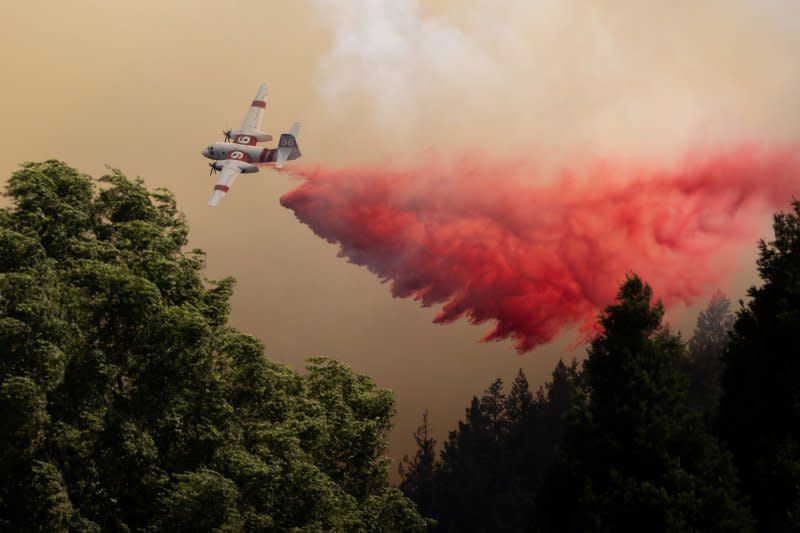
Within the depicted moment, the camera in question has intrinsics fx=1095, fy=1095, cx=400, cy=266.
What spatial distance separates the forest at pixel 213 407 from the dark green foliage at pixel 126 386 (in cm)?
8

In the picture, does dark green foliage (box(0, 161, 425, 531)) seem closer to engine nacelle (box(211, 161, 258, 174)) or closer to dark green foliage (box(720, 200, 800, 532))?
dark green foliage (box(720, 200, 800, 532))

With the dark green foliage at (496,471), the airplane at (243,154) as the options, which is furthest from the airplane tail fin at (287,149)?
the dark green foliage at (496,471)

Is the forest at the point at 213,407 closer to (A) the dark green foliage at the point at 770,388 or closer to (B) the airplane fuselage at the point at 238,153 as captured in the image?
(A) the dark green foliage at the point at 770,388

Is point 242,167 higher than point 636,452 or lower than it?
higher

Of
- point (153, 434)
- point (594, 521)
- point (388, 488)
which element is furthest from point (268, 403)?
point (594, 521)

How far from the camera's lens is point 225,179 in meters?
83.9

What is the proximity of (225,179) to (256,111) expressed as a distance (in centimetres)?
1244

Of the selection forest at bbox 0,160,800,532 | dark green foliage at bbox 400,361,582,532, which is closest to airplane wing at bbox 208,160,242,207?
forest at bbox 0,160,800,532

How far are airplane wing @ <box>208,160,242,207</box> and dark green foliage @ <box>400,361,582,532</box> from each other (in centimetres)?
8091

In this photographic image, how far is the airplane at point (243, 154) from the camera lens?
84062 mm

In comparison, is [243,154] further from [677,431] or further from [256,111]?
[677,431]

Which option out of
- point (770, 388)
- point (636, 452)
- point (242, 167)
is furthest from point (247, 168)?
point (636, 452)

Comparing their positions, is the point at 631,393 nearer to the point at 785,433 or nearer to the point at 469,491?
the point at 785,433

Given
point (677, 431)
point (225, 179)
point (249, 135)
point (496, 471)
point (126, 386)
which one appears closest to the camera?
point (677, 431)
